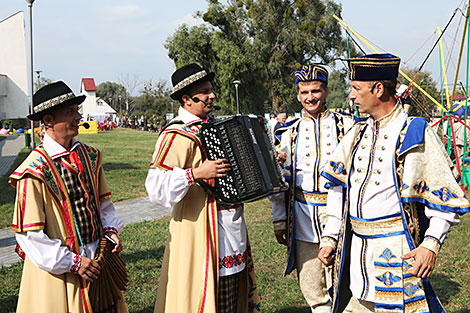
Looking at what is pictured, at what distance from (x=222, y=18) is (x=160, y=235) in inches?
1391

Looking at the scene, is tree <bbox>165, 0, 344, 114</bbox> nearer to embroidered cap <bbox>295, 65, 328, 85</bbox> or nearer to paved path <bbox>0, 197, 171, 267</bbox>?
paved path <bbox>0, 197, 171, 267</bbox>

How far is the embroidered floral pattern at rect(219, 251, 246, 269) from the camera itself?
3.56m

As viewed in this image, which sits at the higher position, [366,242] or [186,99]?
[186,99]

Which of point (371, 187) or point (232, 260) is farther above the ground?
point (371, 187)

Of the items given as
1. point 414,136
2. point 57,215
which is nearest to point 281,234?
point 414,136

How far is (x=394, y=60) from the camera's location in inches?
119

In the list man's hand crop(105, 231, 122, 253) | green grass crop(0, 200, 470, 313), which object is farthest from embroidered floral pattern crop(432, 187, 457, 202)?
green grass crop(0, 200, 470, 313)

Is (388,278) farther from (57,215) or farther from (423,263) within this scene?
(57,215)

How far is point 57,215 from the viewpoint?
3.01 metres

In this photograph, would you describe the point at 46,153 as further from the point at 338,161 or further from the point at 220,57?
the point at 220,57

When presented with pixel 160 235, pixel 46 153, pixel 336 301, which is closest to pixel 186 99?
pixel 46 153

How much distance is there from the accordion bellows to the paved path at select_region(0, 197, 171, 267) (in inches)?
173

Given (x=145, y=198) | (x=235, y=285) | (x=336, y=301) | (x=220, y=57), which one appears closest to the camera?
(x=336, y=301)

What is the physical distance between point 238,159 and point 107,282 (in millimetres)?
1211
